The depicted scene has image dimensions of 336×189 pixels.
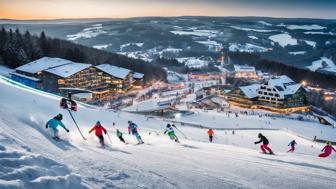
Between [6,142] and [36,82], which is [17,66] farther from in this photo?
[6,142]

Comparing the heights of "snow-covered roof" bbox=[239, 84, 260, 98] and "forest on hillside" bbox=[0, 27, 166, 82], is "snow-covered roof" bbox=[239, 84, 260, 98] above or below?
below

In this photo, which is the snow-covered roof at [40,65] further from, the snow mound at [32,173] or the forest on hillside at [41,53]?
the snow mound at [32,173]

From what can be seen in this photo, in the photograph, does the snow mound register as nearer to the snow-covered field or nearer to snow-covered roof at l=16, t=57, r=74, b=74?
the snow-covered field

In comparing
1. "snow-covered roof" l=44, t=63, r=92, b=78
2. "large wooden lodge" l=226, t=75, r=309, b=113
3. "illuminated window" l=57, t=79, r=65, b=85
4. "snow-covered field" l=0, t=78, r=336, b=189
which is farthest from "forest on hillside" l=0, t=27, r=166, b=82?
"snow-covered field" l=0, t=78, r=336, b=189

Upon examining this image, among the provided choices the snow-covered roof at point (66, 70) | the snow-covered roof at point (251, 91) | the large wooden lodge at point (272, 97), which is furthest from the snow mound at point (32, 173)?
the snow-covered roof at point (251, 91)

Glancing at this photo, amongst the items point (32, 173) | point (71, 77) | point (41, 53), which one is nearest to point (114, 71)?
point (71, 77)

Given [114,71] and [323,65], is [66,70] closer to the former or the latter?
[114,71]
